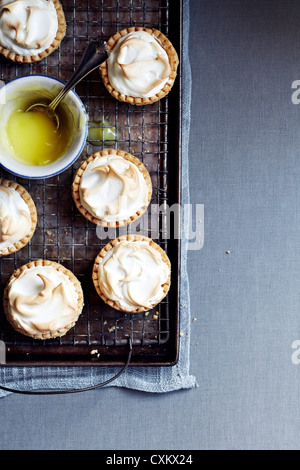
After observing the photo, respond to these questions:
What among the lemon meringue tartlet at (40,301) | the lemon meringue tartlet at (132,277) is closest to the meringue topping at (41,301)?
the lemon meringue tartlet at (40,301)

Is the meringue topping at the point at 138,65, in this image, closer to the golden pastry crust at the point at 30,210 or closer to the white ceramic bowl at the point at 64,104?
the white ceramic bowl at the point at 64,104

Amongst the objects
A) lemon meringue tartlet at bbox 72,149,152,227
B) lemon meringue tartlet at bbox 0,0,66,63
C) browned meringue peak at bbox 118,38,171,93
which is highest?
lemon meringue tartlet at bbox 0,0,66,63

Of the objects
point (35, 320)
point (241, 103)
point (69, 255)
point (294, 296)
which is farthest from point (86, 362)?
point (241, 103)

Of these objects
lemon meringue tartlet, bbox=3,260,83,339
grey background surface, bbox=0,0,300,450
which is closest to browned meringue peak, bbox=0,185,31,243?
lemon meringue tartlet, bbox=3,260,83,339

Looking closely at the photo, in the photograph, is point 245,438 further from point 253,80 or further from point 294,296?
point 253,80

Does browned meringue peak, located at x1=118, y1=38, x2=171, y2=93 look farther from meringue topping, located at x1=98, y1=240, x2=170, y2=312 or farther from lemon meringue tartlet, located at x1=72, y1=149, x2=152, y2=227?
meringue topping, located at x1=98, y1=240, x2=170, y2=312

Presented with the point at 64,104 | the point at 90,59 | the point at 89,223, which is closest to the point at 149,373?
the point at 89,223

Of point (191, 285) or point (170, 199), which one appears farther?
point (191, 285)
